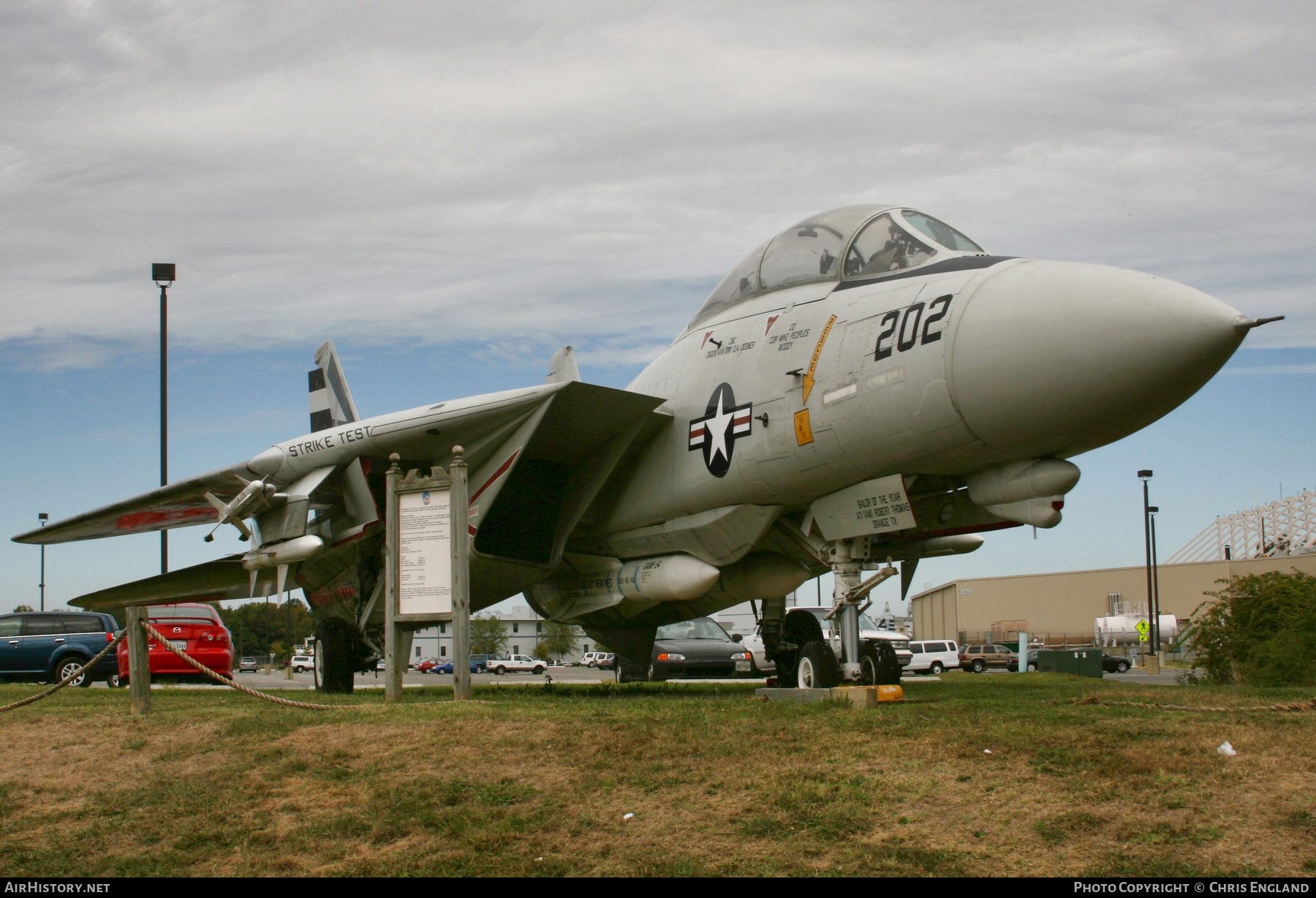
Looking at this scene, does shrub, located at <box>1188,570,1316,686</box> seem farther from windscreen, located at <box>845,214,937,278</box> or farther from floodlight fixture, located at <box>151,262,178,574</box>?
floodlight fixture, located at <box>151,262,178,574</box>

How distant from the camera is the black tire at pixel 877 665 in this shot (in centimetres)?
998

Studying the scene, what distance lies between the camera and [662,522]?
12.1 metres

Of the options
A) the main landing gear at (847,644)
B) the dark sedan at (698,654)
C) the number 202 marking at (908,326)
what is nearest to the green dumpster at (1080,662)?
the dark sedan at (698,654)

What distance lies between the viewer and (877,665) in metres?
11.0

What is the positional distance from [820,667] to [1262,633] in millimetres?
7667

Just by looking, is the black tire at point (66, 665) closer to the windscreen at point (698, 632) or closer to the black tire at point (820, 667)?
the windscreen at point (698, 632)

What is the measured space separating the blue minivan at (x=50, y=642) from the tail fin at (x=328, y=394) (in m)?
4.77

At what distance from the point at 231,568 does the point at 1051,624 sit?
6185 centimetres

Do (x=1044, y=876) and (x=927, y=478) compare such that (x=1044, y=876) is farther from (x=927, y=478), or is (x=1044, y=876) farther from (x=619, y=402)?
(x=619, y=402)

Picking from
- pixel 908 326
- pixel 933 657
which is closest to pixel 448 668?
pixel 933 657

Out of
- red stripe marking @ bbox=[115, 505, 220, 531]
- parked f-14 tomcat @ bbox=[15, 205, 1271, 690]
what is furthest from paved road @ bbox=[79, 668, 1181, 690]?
red stripe marking @ bbox=[115, 505, 220, 531]

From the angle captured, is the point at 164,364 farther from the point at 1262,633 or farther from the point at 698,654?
the point at 1262,633

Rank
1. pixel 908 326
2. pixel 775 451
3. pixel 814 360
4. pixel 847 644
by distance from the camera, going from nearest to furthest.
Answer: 1. pixel 908 326
2. pixel 847 644
3. pixel 814 360
4. pixel 775 451
